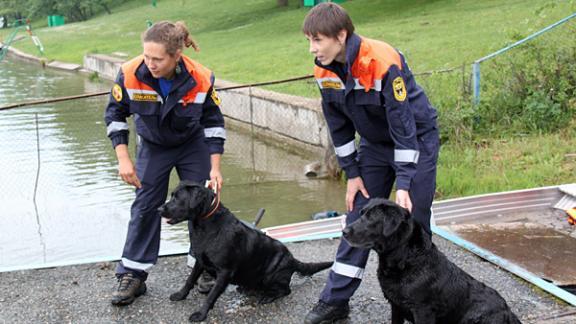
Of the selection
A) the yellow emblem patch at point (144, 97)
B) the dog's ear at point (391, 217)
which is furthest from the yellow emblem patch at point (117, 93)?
the dog's ear at point (391, 217)

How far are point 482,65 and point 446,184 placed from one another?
140 inches

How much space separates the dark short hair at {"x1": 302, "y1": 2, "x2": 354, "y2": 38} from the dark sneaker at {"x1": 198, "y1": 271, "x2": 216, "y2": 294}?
6.61 ft

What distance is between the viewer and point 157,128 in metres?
4.41

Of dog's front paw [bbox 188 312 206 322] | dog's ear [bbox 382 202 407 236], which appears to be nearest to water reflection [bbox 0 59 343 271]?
dog's front paw [bbox 188 312 206 322]

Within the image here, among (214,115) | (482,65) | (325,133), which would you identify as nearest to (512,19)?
(482,65)

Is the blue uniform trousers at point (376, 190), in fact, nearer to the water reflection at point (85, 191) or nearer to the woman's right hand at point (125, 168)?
the woman's right hand at point (125, 168)

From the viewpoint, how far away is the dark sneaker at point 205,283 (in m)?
4.74

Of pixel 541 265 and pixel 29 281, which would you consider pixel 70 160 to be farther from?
pixel 541 265

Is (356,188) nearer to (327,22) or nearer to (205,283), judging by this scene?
(327,22)

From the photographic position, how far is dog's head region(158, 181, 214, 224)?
4.16m

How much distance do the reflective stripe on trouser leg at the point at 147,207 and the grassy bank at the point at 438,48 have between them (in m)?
4.31

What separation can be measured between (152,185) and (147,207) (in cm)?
16

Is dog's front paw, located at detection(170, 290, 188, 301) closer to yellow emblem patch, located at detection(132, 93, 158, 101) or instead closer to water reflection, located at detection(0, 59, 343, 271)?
water reflection, located at detection(0, 59, 343, 271)

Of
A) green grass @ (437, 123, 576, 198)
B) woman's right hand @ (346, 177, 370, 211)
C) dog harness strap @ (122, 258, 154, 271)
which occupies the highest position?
woman's right hand @ (346, 177, 370, 211)
